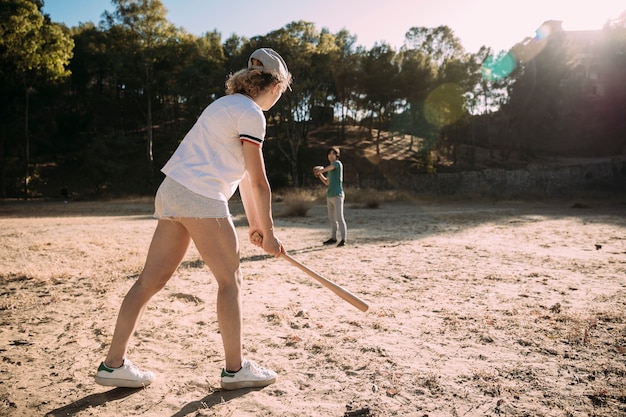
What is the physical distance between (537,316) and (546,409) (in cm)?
180

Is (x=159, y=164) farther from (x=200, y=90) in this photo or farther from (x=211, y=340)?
(x=211, y=340)

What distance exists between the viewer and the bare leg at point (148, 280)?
94.2 inches

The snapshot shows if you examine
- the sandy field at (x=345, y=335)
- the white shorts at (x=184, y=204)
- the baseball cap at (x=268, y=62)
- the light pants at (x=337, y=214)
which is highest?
the baseball cap at (x=268, y=62)

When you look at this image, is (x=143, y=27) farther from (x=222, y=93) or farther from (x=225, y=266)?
(x=225, y=266)

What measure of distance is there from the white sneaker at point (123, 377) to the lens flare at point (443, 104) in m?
34.8

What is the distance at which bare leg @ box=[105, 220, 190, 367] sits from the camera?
94.2 inches

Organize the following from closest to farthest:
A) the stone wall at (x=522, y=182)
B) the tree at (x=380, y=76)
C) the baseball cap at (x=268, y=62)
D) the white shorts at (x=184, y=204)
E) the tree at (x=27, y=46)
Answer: the white shorts at (x=184, y=204)
the baseball cap at (x=268, y=62)
the tree at (x=27, y=46)
the stone wall at (x=522, y=182)
the tree at (x=380, y=76)

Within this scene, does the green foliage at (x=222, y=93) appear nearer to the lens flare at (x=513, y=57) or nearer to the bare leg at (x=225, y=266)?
the lens flare at (x=513, y=57)

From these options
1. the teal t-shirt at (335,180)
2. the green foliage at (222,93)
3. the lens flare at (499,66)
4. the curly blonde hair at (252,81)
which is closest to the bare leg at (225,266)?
the curly blonde hair at (252,81)

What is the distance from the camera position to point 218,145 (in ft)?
7.55

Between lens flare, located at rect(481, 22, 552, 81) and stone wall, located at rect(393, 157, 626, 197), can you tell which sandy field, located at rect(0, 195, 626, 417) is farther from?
lens flare, located at rect(481, 22, 552, 81)

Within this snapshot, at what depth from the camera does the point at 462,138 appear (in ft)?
148

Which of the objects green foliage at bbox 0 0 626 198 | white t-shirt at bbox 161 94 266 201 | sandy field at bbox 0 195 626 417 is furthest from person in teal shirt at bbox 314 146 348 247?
green foliage at bbox 0 0 626 198

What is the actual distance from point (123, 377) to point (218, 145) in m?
1.51
